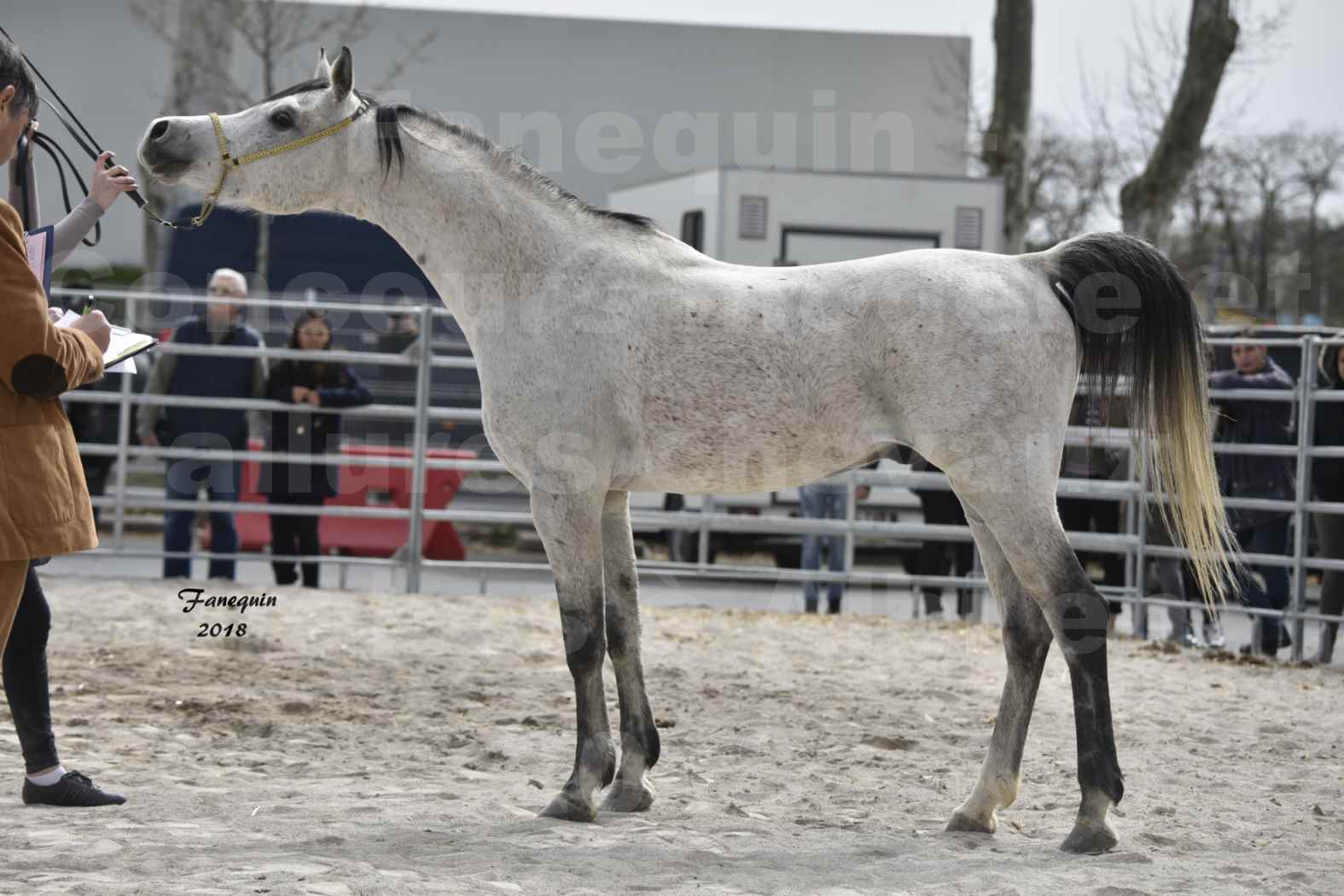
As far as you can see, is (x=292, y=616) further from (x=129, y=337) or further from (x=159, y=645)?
(x=129, y=337)

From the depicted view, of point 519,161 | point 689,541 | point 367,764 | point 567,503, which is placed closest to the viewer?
point 567,503

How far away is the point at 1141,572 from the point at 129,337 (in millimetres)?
6424

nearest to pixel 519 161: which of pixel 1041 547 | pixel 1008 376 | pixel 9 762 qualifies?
pixel 1008 376

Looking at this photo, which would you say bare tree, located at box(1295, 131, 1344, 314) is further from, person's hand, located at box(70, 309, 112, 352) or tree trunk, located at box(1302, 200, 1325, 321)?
person's hand, located at box(70, 309, 112, 352)

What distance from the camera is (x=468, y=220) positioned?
4.18m

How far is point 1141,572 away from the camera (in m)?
8.41

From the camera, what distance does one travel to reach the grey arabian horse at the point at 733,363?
12.3 ft

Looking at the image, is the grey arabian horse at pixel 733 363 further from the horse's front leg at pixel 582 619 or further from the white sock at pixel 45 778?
the white sock at pixel 45 778

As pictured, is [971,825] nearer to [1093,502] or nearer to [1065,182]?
[1093,502]

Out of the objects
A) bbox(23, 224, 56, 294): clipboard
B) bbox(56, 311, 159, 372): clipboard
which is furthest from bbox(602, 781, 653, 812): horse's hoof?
bbox(23, 224, 56, 294): clipboard

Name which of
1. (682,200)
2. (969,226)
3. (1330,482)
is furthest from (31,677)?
(969,226)

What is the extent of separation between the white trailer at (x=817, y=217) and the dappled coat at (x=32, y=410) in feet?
24.8

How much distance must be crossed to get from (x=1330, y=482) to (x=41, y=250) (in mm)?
7017

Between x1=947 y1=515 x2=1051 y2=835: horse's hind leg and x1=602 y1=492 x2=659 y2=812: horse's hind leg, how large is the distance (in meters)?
0.92
